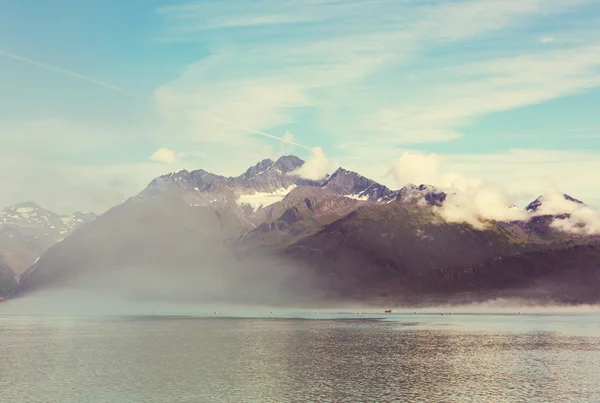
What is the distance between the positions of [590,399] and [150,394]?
7737cm

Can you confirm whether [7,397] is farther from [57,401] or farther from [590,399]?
[590,399]

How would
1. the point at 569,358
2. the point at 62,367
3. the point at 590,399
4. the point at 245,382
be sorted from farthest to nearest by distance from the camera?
the point at 569,358 → the point at 62,367 → the point at 245,382 → the point at 590,399

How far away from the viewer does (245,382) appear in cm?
13138

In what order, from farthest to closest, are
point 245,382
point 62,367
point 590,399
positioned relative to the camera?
point 62,367 → point 245,382 → point 590,399

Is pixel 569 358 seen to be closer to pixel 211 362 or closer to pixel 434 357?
pixel 434 357

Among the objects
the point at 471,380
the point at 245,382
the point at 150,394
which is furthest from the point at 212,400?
the point at 471,380

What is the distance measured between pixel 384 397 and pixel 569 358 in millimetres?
86547

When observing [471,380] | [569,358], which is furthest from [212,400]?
[569,358]

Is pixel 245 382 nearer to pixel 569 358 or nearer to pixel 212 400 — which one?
pixel 212 400

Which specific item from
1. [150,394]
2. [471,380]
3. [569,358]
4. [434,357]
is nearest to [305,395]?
[150,394]

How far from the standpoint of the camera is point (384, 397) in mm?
112125

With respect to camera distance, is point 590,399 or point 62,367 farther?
point 62,367

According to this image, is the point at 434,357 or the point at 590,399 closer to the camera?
the point at 590,399

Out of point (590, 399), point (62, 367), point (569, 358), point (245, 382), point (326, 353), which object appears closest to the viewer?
point (590, 399)
